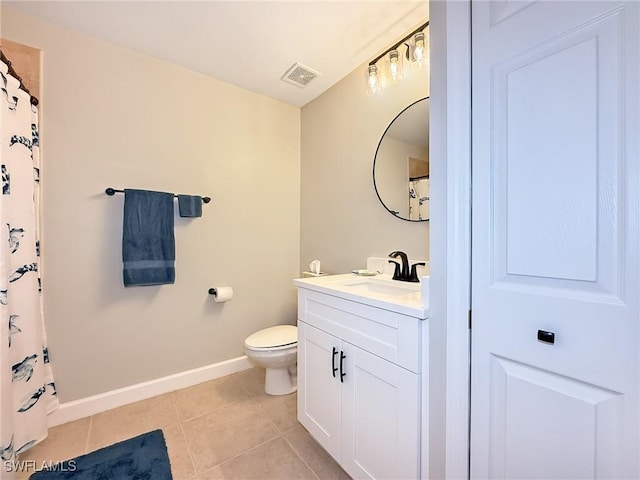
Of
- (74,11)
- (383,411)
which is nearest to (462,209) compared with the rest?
(383,411)

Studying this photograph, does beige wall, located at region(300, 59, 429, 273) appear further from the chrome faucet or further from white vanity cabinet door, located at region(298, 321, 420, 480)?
white vanity cabinet door, located at region(298, 321, 420, 480)

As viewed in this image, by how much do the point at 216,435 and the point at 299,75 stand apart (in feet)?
7.98

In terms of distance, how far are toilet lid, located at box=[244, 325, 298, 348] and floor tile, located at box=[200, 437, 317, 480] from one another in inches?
21.8

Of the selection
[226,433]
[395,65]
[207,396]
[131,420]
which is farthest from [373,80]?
[131,420]

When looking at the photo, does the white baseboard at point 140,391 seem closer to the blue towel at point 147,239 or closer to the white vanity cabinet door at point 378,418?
the blue towel at point 147,239

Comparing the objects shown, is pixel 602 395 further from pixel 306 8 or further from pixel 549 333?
pixel 306 8

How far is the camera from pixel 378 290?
1.57 m

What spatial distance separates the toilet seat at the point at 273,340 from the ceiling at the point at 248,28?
1.93 metres

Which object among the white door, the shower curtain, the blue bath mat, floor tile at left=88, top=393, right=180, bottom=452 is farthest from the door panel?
the shower curtain

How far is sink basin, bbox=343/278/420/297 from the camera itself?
141cm

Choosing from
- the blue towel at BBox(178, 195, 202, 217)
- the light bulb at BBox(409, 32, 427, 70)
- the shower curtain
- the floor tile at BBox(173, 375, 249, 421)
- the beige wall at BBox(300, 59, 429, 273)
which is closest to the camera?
the shower curtain

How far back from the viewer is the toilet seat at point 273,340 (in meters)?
1.80

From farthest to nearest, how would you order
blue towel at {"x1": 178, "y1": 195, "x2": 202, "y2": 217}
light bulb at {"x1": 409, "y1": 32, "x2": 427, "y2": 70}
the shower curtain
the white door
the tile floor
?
1. blue towel at {"x1": 178, "y1": 195, "x2": 202, "y2": 217}
2. light bulb at {"x1": 409, "y1": 32, "x2": 427, "y2": 70}
3. the tile floor
4. the shower curtain
5. the white door

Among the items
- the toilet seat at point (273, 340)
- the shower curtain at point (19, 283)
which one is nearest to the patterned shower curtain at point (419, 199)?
the toilet seat at point (273, 340)
